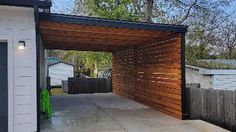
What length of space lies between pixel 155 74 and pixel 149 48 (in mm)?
1116

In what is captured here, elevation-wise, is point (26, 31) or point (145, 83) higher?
point (26, 31)

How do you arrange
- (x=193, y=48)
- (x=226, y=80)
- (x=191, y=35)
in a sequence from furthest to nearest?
(x=193, y=48), (x=191, y=35), (x=226, y=80)

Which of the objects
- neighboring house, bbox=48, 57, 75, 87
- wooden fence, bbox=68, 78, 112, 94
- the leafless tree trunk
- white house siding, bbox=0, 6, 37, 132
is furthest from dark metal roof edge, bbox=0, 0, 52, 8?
neighboring house, bbox=48, 57, 75, 87

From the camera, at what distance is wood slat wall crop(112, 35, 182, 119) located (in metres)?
8.77

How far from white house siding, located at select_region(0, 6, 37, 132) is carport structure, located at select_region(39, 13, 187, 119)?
0.49 metres

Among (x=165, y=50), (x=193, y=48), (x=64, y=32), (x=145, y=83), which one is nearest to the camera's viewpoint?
(x=64, y=32)

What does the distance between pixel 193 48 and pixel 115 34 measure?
12.4 metres

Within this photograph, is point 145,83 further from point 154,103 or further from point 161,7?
point 161,7

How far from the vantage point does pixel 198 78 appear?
630 inches

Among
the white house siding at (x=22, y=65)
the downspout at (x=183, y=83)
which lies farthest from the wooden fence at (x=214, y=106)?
the white house siding at (x=22, y=65)

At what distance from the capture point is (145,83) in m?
11.5

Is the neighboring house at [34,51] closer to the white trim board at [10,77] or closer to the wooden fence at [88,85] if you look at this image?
the white trim board at [10,77]

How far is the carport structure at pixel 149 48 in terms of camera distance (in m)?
7.61

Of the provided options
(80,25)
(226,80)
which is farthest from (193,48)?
(80,25)
